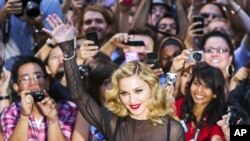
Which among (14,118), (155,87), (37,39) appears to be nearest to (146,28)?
(37,39)

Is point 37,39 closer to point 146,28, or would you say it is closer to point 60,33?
point 146,28

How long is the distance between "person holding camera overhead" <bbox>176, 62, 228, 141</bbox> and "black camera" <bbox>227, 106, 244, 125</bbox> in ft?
0.28

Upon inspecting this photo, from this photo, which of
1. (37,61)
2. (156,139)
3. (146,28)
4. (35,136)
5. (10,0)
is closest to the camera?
(156,139)

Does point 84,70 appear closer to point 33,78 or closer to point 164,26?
point 33,78

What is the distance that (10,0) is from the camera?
191 inches

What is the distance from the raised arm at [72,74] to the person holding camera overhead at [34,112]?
58cm

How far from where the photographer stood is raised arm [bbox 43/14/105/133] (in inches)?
130

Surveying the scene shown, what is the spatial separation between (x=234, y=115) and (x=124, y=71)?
98 centimetres

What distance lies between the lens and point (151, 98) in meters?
3.34

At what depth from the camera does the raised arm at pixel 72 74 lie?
10.8ft

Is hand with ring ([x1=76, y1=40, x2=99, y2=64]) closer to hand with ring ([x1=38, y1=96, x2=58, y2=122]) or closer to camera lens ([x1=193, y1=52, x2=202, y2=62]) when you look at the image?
hand with ring ([x1=38, y1=96, x2=58, y2=122])

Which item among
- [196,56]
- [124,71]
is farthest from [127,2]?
[124,71]

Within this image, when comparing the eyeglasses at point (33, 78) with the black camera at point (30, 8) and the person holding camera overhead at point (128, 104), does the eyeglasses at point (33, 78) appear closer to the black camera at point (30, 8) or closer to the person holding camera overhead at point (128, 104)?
the black camera at point (30, 8)

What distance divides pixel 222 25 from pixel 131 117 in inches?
91.7
